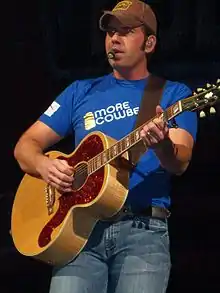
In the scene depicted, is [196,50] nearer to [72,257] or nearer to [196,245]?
[196,245]

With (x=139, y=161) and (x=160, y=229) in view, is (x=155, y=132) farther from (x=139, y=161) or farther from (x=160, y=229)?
(x=160, y=229)

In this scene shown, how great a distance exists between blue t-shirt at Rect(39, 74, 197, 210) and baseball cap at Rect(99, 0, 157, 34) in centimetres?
19

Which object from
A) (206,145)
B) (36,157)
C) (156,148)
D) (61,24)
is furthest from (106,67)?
(156,148)

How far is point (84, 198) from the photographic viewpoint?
227cm

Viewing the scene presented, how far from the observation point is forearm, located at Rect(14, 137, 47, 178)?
2.49 metres

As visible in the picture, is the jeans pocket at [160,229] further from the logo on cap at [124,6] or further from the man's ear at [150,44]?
the logo on cap at [124,6]

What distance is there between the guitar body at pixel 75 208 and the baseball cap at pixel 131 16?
416 mm

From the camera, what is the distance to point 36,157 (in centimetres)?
248

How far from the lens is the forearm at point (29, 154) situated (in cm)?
249

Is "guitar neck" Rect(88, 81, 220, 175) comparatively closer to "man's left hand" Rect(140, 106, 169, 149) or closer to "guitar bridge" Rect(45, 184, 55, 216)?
"man's left hand" Rect(140, 106, 169, 149)

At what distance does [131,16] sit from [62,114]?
399 mm

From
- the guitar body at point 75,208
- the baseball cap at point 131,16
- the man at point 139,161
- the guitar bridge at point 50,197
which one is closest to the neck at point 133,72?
the man at point 139,161

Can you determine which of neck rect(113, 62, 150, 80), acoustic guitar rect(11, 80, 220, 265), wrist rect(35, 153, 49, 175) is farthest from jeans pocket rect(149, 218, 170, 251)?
neck rect(113, 62, 150, 80)

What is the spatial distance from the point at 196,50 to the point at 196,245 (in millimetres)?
788
